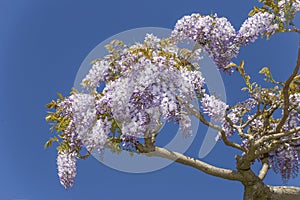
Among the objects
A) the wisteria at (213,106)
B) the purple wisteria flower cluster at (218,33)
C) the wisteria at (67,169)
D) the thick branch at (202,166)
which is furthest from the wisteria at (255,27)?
the wisteria at (67,169)

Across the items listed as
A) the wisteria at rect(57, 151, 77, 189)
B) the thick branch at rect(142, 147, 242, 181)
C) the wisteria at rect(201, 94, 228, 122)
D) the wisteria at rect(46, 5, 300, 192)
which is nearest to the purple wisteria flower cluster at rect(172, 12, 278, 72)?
the wisteria at rect(46, 5, 300, 192)

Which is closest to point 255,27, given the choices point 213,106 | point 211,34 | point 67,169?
point 211,34

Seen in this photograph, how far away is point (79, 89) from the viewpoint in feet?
15.2

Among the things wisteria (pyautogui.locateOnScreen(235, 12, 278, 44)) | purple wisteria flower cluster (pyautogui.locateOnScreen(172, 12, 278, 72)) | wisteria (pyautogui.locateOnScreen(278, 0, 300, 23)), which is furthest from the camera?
purple wisteria flower cluster (pyautogui.locateOnScreen(172, 12, 278, 72))

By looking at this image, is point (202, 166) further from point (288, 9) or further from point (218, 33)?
point (288, 9)

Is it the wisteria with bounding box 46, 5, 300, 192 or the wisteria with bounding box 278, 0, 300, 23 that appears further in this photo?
the wisteria with bounding box 278, 0, 300, 23

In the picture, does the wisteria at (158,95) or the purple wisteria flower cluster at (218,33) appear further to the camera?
the purple wisteria flower cluster at (218,33)

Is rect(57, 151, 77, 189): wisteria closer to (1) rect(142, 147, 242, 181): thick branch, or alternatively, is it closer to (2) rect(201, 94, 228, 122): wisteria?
(1) rect(142, 147, 242, 181): thick branch

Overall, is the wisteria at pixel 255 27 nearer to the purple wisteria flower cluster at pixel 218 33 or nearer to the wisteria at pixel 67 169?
the purple wisteria flower cluster at pixel 218 33

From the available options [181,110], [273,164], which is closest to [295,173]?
[273,164]

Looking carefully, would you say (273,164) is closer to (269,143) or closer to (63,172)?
(269,143)

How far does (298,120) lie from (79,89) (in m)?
3.25

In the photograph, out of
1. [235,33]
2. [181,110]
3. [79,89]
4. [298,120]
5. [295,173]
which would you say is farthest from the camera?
[295,173]

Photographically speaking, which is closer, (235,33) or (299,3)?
(299,3)
